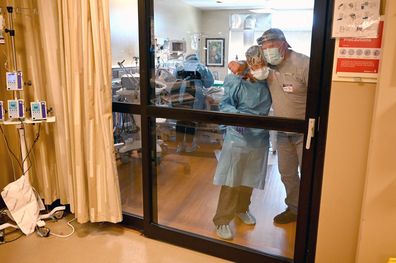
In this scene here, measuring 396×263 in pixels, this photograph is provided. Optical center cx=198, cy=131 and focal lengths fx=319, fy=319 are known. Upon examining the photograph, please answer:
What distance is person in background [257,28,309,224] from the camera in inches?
74.9

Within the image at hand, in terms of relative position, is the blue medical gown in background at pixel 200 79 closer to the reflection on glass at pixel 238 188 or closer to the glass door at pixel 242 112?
the glass door at pixel 242 112

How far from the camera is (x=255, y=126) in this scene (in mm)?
1975

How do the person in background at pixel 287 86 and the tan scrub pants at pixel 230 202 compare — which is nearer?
the person in background at pixel 287 86

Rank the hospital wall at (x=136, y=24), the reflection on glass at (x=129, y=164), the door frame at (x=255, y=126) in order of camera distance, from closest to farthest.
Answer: the door frame at (x=255, y=126) → the hospital wall at (x=136, y=24) → the reflection on glass at (x=129, y=164)

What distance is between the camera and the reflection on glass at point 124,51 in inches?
93.0

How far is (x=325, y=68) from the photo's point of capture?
1.72 metres

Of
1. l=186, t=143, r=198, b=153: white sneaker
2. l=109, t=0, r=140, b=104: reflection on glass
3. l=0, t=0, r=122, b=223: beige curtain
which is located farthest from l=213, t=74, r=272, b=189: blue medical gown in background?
l=0, t=0, r=122, b=223: beige curtain

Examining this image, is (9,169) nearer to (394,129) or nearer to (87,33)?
(87,33)

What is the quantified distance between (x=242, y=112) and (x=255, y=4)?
682 mm

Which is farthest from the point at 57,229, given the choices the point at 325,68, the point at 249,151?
the point at 325,68

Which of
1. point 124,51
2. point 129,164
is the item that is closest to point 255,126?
point 124,51

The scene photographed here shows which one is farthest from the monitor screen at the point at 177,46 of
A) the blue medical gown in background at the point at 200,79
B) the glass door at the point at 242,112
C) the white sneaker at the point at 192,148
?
the white sneaker at the point at 192,148

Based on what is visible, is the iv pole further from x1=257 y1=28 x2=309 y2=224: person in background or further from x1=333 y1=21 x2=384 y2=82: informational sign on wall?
x1=333 y1=21 x2=384 y2=82: informational sign on wall

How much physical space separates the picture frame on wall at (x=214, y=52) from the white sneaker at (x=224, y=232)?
47.5 inches
